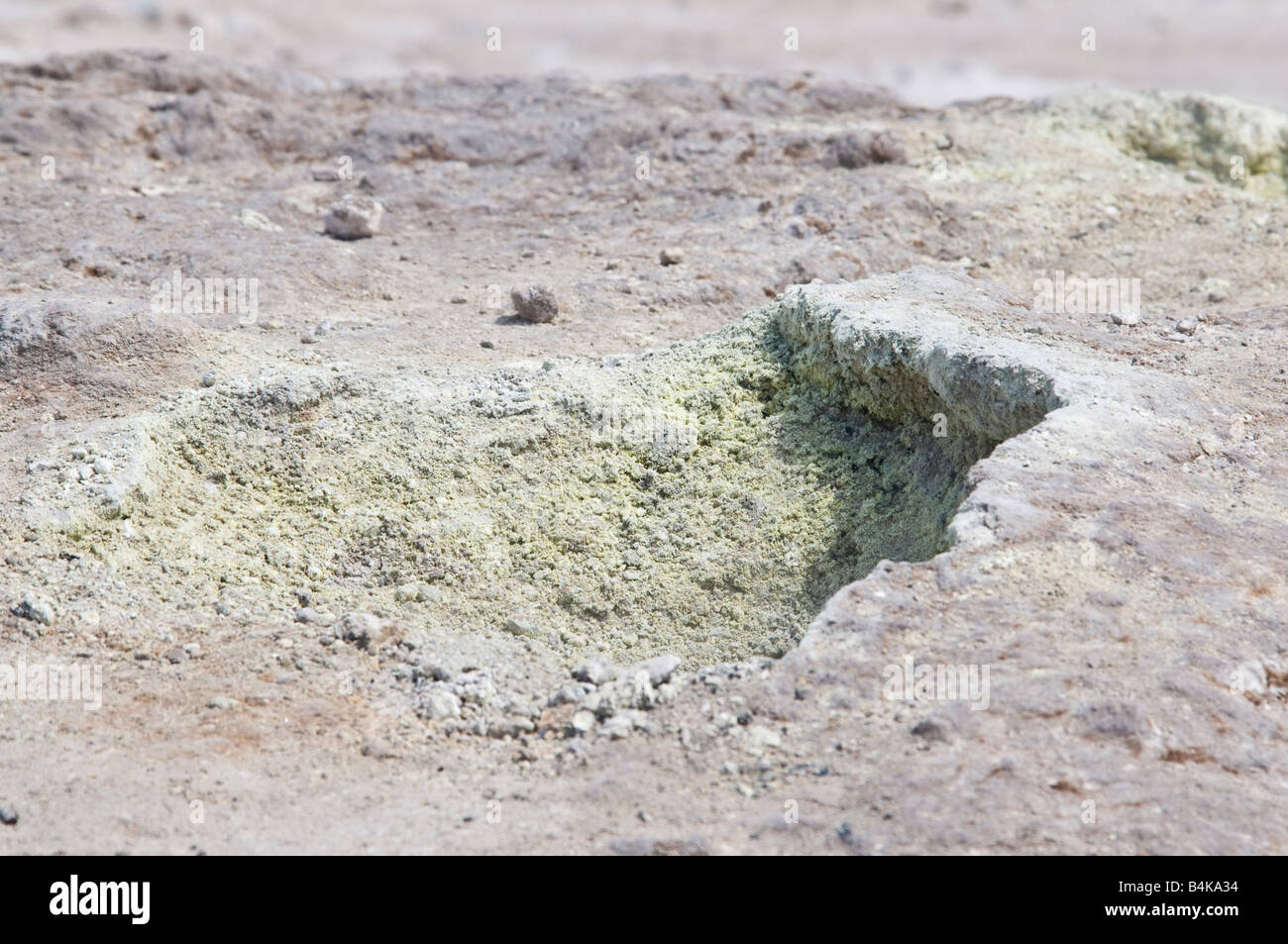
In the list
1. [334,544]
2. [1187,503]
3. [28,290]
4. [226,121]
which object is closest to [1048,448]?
[1187,503]

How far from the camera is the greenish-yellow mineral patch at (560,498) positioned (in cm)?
462

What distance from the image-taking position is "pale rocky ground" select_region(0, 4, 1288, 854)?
3207 mm

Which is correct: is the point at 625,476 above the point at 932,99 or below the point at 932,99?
below

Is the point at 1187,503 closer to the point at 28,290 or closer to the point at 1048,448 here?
the point at 1048,448

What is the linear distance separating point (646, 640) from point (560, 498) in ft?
2.45

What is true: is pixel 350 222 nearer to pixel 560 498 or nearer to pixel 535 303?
pixel 535 303

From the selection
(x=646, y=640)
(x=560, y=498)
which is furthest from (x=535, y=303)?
(x=646, y=640)

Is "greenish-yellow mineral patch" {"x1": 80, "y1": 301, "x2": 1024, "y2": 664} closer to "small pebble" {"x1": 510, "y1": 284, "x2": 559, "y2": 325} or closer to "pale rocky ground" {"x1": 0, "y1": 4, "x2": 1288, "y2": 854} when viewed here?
"pale rocky ground" {"x1": 0, "y1": 4, "x2": 1288, "y2": 854}

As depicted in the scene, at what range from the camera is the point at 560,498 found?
4996 mm

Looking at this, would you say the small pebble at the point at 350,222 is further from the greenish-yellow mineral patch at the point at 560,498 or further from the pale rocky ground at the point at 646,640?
the greenish-yellow mineral patch at the point at 560,498

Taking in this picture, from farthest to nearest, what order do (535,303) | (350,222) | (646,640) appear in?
(350,222), (535,303), (646,640)

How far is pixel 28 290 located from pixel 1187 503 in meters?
5.63

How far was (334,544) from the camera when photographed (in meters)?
4.82

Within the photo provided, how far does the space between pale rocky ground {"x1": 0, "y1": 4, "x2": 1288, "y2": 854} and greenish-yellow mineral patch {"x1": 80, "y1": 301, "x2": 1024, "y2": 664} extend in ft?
0.40
